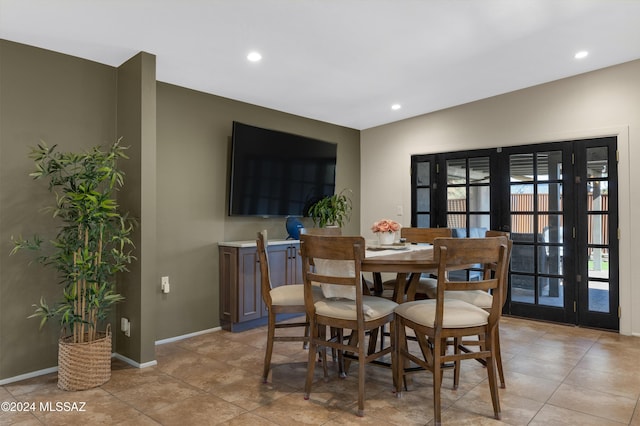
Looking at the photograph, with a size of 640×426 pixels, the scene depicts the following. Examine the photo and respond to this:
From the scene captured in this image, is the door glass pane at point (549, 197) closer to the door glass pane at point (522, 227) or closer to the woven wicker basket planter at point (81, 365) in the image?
the door glass pane at point (522, 227)

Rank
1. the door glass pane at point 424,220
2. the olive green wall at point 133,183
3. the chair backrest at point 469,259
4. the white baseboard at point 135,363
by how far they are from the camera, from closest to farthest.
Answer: the chair backrest at point 469,259 → the olive green wall at point 133,183 → the white baseboard at point 135,363 → the door glass pane at point 424,220

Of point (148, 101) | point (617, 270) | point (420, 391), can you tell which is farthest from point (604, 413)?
point (148, 101)

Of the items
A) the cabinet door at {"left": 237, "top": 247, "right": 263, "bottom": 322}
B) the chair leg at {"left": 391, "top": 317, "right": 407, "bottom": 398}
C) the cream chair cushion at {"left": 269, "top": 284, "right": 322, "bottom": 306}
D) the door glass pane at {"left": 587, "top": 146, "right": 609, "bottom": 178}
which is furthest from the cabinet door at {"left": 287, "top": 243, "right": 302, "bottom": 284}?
the door glass pane at {"left": 587, "top": 146, "right": 609, "bottom": 178}

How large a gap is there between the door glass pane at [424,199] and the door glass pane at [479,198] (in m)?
0.55

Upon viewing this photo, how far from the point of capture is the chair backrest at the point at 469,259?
2.17m

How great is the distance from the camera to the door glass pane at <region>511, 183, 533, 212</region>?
4.56 metres

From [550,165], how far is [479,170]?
0.77 meters

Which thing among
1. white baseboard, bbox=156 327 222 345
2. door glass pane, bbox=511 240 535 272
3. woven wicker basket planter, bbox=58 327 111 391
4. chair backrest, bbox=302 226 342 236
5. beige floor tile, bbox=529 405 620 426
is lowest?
white baseboard, bbox=156 327 222 345

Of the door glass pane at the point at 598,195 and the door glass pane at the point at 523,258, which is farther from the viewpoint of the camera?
the door glass pane at the point at 523,258

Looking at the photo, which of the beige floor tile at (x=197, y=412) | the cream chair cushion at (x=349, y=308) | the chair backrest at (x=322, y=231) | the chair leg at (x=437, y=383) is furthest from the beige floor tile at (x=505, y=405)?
the chair backrest at (x=322, y=231)

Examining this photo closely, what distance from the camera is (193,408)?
8.02ft

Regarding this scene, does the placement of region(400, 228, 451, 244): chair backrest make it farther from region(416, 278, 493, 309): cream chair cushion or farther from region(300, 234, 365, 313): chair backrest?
region(300, 234, 365, 313): chair backrest

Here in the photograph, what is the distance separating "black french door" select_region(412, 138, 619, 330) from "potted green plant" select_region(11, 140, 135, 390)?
3869 millimetres

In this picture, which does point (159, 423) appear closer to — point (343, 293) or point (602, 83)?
point (343, 293)
